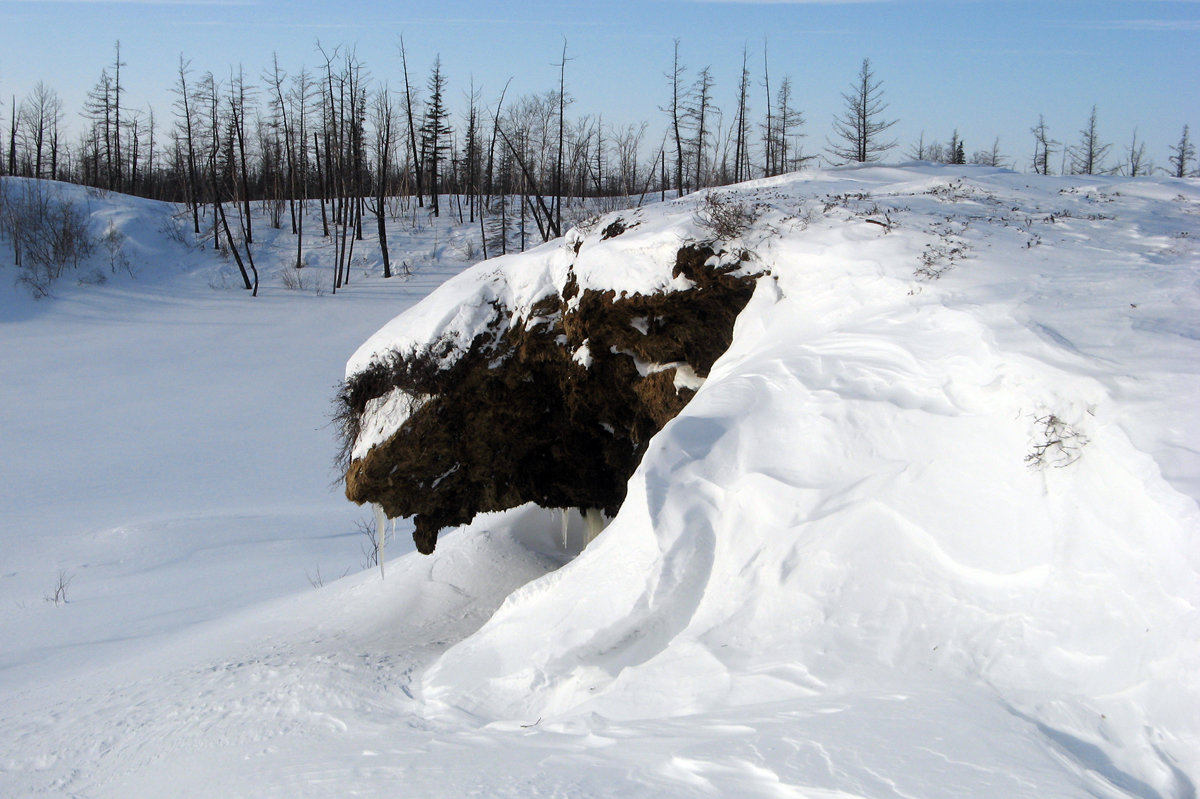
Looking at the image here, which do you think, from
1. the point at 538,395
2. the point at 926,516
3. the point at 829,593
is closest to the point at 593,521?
the point at 538,395

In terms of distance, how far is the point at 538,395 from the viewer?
8.94m

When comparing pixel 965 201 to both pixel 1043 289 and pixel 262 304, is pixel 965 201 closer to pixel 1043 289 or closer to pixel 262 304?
pixel 1043 289

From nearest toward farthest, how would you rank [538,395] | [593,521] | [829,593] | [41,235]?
[829,593] < [538,395] < [593,521] < [41,235]

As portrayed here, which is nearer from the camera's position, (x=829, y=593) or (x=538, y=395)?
(x=829, y=593)

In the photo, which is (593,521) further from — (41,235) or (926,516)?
(41,235)

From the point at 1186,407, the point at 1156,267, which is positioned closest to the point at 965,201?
the point at 1156,267

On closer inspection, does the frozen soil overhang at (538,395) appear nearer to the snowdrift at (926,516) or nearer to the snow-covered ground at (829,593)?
the snow-covered ground at (829,593)

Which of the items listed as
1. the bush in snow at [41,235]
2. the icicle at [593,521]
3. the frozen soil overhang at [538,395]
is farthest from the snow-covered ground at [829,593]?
the bush in snow at [41,235]

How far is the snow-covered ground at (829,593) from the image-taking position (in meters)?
3.59

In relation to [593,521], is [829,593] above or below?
above

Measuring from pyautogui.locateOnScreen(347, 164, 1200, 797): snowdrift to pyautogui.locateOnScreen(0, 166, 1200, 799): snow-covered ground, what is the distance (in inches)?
0.7

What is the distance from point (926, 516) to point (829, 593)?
70cm

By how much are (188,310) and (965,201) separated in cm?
2843

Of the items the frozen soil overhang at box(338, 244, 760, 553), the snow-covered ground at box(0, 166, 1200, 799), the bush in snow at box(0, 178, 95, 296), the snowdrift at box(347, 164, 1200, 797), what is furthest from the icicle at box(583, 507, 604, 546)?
the bush in snow at box(0, 178, 95, 296)
